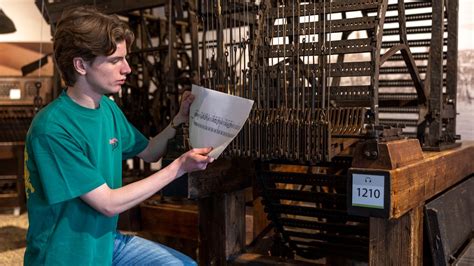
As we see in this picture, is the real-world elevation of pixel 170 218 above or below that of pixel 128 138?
below

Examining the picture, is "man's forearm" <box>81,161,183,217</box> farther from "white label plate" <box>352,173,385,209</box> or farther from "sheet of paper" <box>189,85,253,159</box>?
"white label plate" <box>352,173,385,209</box>

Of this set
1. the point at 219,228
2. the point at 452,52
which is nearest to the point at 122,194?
the point at 219,228

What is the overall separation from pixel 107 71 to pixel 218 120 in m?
0.43

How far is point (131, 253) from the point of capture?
78.2 inches

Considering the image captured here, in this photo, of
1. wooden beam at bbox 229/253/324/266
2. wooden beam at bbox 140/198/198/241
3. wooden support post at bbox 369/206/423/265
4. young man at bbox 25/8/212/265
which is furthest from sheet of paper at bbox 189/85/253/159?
wooden beam at bbox 140/198/198/241

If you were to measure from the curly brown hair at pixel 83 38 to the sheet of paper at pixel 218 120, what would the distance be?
393 millimetres

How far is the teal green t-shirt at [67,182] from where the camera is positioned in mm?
1636

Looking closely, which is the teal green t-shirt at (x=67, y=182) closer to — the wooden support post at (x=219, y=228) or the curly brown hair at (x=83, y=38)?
the curly brown hair at (x=83, y=38)

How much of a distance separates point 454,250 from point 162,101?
3.12 m

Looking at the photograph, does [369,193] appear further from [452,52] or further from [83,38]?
[452,52]

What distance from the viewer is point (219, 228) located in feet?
8.74

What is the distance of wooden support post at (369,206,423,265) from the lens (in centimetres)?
204

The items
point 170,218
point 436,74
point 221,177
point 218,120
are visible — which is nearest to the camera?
point 218,120

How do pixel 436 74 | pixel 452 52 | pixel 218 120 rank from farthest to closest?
pixel 452 52 → pixel 436 74 → pixel 218 120
